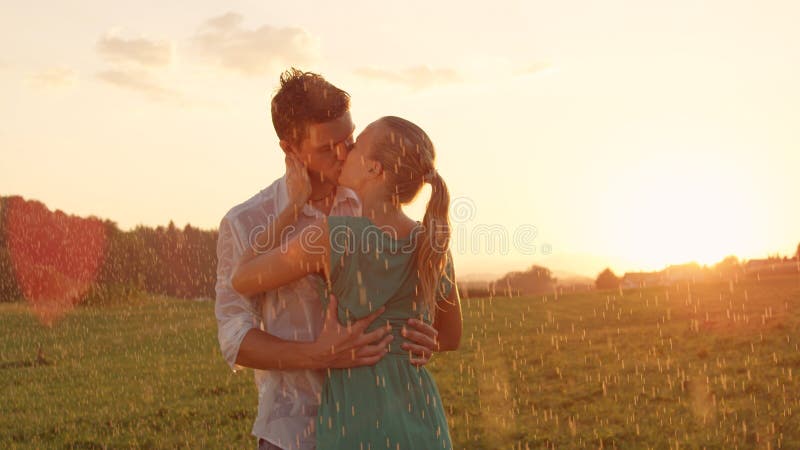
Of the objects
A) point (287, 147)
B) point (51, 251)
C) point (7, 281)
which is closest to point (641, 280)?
point (7, 281)

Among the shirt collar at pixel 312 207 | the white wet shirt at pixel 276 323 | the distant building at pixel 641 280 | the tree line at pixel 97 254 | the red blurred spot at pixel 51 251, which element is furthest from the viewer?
the tree line at pixel 97 254

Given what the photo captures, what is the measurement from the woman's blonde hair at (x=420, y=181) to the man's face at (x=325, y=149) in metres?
0.46

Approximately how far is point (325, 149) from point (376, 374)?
1.12 meters

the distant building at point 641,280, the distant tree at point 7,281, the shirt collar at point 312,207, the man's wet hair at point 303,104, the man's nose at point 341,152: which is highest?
the distant tree at point 7,281

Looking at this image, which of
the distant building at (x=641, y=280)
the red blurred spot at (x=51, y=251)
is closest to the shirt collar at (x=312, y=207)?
the distant building at (x=641, y=280)

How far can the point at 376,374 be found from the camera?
3627mm

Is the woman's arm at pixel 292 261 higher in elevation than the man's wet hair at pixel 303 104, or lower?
lower

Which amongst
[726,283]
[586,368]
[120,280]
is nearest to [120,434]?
[586,368]

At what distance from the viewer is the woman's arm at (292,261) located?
3.50 meters

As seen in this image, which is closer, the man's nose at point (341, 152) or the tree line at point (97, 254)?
the man's nose at point (341, 152)

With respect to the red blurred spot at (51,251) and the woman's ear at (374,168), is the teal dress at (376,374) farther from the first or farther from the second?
the red blurred spot at (51,251)

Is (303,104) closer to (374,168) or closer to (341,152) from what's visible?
(341,152)

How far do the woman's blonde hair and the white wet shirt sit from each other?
0.48m

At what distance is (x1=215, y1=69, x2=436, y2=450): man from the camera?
363cm
